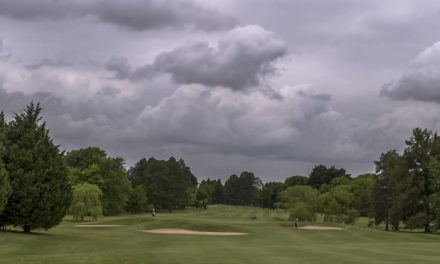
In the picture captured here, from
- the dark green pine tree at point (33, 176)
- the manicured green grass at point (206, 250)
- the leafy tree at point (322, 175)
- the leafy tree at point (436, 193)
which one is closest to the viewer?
the manicured green grass at point (206, 250)

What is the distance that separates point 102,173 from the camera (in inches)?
4326

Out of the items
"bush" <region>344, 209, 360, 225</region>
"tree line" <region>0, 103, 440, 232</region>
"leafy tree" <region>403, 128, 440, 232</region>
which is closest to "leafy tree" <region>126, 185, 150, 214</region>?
"tree line" <region>0, 103, 440, 232</region>

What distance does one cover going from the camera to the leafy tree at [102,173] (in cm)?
10508

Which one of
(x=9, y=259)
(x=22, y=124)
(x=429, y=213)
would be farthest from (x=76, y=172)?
(x=9, y=259)

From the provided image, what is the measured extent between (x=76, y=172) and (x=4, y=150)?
6926 centimetres

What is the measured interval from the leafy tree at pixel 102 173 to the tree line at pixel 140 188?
0.74 feet

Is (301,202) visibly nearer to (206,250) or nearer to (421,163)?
(421,163)

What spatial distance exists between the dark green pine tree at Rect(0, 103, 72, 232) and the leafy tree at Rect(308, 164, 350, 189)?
13439 cm

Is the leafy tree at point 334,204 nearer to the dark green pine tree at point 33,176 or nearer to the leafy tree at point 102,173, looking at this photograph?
the leafy tree at point 102,173

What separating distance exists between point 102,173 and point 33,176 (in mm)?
75381

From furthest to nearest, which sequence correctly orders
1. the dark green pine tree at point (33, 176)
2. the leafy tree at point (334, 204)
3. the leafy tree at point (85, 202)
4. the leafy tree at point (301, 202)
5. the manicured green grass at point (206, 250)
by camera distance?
the leafy tree at point (334, 204) → the leafy tree at point (301, 202) → the leafy tree at point (85, 202) → the dark green pine tree at point (33, 176) → the manicured green grass at point (206, 250)

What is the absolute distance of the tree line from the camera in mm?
36125

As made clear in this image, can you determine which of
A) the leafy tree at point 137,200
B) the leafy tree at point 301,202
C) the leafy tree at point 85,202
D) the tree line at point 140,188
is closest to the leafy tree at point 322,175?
the tree line at point 140,188

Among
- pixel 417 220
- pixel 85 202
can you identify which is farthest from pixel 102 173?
pixel 417 220
